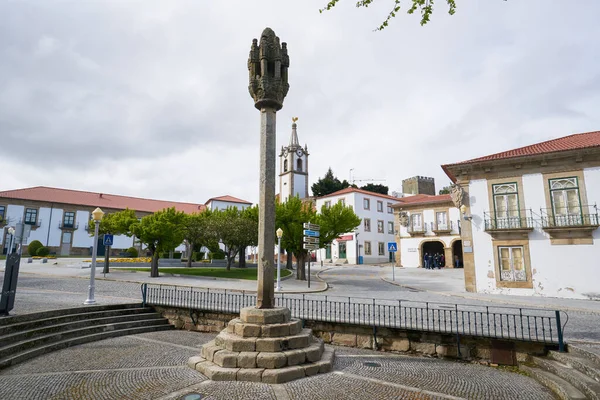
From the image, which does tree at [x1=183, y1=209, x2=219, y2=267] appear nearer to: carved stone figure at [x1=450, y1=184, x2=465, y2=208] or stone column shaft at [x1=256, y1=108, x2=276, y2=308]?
carved stone figure at [x1=450, y1=184, x2=465, y2=208]

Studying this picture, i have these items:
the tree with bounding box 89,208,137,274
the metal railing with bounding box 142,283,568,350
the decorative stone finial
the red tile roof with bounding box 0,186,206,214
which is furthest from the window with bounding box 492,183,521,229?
the red tile roof with bounding box 0,186,206,214

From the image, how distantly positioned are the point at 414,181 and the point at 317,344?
169 feet

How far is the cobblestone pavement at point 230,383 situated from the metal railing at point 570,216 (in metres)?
12.4

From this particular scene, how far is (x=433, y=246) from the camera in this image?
3944 centimetres

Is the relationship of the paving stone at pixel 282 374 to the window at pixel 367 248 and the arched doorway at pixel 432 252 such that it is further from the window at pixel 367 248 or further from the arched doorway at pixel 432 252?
the window at pixel 367 248

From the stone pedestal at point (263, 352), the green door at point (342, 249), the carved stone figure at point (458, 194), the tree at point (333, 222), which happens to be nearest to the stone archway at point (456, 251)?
the green door at point (342, 249)

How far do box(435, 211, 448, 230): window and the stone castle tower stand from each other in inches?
886

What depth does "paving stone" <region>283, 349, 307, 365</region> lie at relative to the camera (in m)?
6.50

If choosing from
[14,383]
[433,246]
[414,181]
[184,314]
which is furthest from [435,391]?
[414,181]

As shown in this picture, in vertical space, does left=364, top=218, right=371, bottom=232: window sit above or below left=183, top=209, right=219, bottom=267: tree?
above

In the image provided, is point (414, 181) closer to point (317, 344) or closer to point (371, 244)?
point (371, 244)

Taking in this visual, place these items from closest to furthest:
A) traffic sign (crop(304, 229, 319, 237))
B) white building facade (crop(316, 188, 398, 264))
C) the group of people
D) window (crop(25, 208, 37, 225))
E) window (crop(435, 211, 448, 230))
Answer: traffic sign (crop(304, 229, 319, 237)) → the group of people → window (crop(435, 211, 448, 230)) → white building facade (crop(316, 188, 398, 264)) → window (crop(25, 208, 37, 225))

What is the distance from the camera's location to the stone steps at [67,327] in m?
7.61

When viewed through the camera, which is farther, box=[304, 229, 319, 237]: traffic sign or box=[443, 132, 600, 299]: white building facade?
box=[304, 229, 319, 237]: traffic sign
